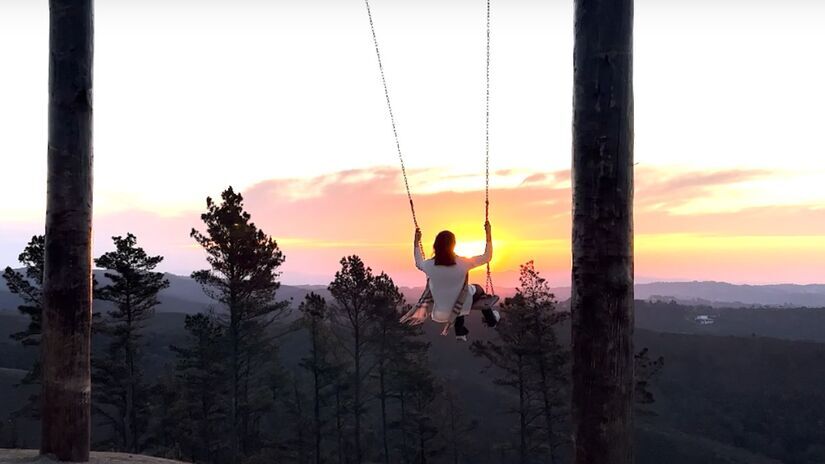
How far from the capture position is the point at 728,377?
290 feet

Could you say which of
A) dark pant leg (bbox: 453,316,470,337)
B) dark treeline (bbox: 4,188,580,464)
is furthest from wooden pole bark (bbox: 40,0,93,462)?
dark treeline (bbox: 4,188,580,464)

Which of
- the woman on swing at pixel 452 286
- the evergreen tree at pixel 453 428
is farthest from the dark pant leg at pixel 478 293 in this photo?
the evergreen tree at pixel 453 428

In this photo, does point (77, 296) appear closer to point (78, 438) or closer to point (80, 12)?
point (78, 438)

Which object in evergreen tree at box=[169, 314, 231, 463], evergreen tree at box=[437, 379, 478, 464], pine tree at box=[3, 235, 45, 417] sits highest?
pine tree at box=[3, 235, 45, 417]

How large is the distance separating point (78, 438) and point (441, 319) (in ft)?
20.2

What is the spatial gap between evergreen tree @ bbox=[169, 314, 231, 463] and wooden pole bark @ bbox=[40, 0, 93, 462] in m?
27.5

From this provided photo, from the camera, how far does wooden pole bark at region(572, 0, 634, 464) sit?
3.74 m

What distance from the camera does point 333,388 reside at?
53.7 m

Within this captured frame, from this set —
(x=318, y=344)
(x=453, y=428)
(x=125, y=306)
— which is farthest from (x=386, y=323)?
(x=125, y=306)

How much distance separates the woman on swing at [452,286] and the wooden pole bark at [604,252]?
1.96m

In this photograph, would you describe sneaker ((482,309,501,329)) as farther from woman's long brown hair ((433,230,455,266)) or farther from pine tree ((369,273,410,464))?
pine tree ((369,273,410,464))

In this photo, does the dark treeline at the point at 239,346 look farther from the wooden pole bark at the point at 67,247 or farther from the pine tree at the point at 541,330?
the wooden pole bark at the point at 67,247

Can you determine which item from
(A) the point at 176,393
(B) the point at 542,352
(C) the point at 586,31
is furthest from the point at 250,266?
(C) the point at 586,31

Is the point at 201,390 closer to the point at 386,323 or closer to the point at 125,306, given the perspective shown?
the point at 125,306
